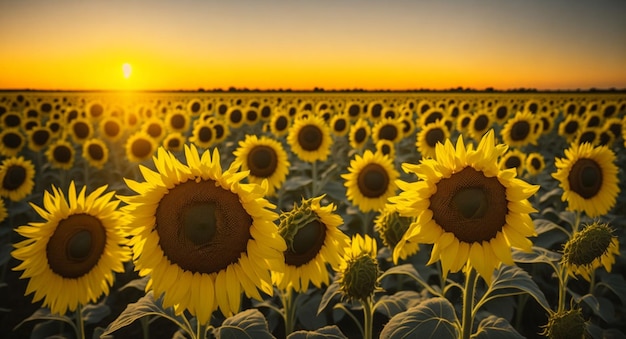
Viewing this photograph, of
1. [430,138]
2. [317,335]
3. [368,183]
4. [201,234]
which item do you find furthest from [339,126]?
[201,234]

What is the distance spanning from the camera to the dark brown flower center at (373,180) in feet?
19.6

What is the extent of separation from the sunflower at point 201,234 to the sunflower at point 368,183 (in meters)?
3.99

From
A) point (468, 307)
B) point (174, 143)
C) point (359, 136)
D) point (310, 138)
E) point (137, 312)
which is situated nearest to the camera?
point (137, 312)

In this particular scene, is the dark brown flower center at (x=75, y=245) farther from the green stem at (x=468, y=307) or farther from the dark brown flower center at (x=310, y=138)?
the dark brown flower center at (x=310, y=138)

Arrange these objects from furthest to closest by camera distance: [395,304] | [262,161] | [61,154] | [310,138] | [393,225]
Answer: [61,154] < [310,138] < [262,161] < [393,225] < [395,304]

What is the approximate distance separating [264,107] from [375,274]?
1348 cm

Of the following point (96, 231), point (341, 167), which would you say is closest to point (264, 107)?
point (341, 167)

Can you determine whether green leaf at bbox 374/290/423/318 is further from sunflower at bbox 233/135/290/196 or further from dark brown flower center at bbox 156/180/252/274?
sunflower at bbox 233/135/290/196

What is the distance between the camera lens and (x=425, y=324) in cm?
237

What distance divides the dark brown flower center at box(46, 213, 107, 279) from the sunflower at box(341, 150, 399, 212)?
3744 mm

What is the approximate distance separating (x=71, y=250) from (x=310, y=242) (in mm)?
1652

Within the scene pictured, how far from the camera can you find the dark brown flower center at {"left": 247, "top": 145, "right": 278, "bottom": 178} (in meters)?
6.49

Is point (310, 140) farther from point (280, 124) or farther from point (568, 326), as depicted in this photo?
point (568, 326)

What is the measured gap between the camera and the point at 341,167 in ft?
39.8
